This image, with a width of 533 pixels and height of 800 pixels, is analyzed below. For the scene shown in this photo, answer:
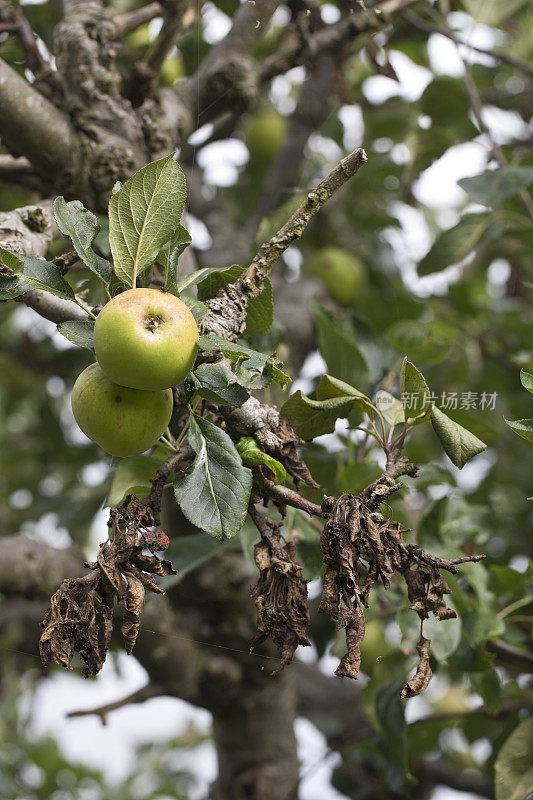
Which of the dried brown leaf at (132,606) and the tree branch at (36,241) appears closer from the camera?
the dried brown leaf at (132,606)

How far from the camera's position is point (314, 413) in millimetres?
748

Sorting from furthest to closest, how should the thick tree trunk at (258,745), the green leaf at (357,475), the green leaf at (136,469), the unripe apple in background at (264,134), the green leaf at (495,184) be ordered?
the unripe apple in background at (264,134) → the thick tree trunk at (258,745) → the green leaf at (495,184) → the green leaf at (357,475) → the green leaf at (136,469)

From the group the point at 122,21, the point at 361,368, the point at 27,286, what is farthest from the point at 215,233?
the point at 27,286

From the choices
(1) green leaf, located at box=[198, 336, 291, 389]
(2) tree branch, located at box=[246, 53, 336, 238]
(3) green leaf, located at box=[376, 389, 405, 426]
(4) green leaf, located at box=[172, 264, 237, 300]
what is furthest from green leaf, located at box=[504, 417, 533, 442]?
(2) tree branch, located at box=[246, 53, 336, 238]

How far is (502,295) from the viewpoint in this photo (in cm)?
251

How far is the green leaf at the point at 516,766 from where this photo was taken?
109cm

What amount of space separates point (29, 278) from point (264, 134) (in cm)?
160

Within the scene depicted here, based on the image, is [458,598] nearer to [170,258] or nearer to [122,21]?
[170,258]

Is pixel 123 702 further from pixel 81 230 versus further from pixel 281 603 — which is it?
pixel 81 230

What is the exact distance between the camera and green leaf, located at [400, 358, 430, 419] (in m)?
0.70

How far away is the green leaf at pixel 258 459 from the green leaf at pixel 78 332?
174 mm

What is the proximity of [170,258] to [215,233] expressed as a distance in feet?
3.72

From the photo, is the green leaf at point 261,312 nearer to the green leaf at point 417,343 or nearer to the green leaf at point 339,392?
the green leaf at point 339,392

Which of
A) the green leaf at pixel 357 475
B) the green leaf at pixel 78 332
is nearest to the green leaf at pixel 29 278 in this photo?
the green leaf at pixel 78 332
